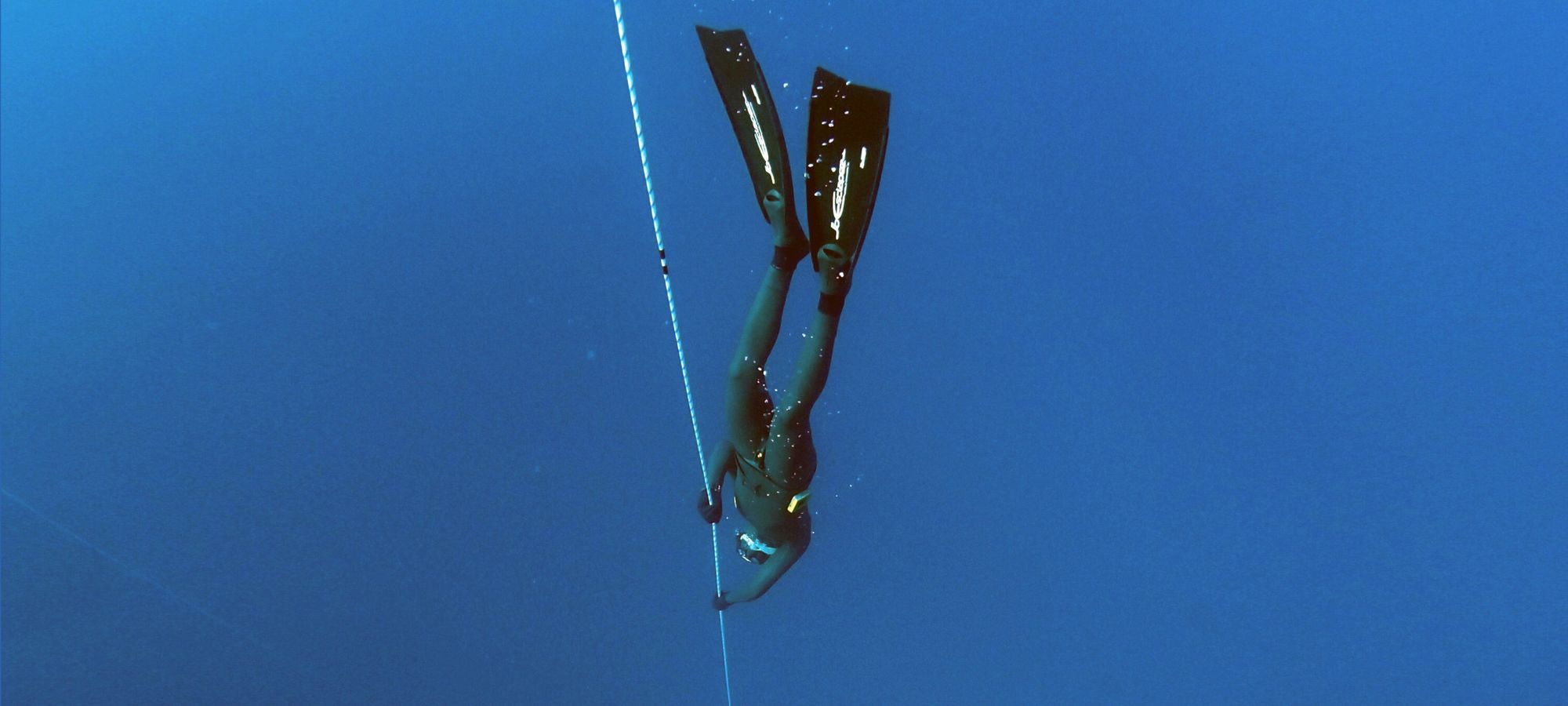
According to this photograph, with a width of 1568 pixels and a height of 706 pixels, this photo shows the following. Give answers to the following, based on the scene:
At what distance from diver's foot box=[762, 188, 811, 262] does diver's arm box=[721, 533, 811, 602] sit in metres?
1.05

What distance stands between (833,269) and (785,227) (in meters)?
0.16

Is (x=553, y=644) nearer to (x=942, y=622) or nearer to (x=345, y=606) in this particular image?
(x=345, y=606)

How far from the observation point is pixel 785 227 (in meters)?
2.16

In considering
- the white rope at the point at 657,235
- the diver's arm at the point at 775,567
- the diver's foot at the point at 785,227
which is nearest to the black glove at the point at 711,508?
the white rope at the point at 657,235

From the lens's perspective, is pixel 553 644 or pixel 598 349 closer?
pixel 598 349

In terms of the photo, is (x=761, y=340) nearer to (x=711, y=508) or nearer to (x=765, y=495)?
(x=765, y=495)

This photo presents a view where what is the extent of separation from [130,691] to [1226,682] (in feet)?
17.1

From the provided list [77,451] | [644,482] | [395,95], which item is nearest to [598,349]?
[644,482]

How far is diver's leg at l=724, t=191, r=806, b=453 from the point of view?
7.14 ft

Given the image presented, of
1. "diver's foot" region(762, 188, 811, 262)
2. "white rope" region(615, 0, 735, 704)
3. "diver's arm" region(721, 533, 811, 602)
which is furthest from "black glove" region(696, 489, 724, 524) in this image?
"diver's foot" region(762, 188, 811, 262)

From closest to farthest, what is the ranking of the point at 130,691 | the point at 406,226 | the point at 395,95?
the point at 395,95
the point at 406,226
the point at 130,691

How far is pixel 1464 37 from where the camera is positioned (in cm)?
279

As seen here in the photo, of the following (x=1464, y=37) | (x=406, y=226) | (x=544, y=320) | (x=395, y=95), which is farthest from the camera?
(x=544, y=320)

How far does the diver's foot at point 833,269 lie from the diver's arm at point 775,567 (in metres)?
1.02
